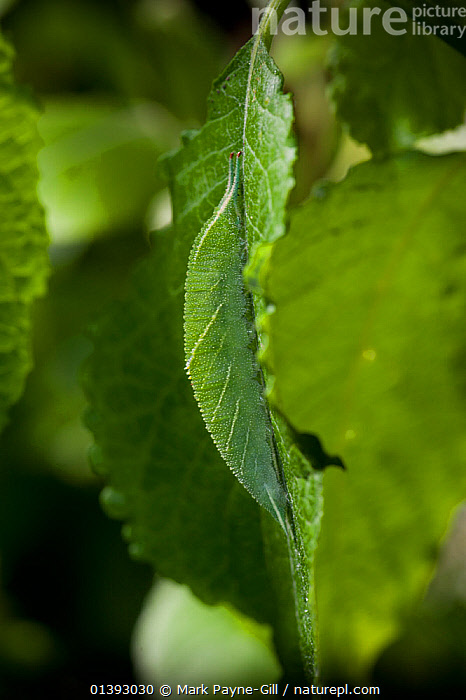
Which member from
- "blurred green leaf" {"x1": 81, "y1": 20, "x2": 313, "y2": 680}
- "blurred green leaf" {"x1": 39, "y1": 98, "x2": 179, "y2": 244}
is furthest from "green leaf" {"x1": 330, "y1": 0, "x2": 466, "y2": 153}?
"blurred green leaf" {"x1": 39, "y1": 98, "x2": 179, "y2": 244}

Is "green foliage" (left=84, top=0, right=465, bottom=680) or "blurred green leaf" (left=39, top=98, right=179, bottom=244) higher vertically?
"blurred green leaf" (left=39, top=98, right=179, bottom=244)

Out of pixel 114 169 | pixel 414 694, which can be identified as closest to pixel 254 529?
pixel 414 694

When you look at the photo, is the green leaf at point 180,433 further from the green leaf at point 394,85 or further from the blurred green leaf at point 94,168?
the blurred green leaf at point 94,168

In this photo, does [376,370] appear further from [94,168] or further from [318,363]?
[94,168]

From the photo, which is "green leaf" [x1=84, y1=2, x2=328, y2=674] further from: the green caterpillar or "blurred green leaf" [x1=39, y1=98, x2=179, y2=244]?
"blurred green leaf" [x1=39, y1=98, x2=179, y2=244]

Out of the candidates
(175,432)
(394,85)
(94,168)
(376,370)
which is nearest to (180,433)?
(175,432)

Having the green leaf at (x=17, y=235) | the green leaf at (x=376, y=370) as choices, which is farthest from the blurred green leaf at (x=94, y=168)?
the green leaf at (x=376, y=370)
